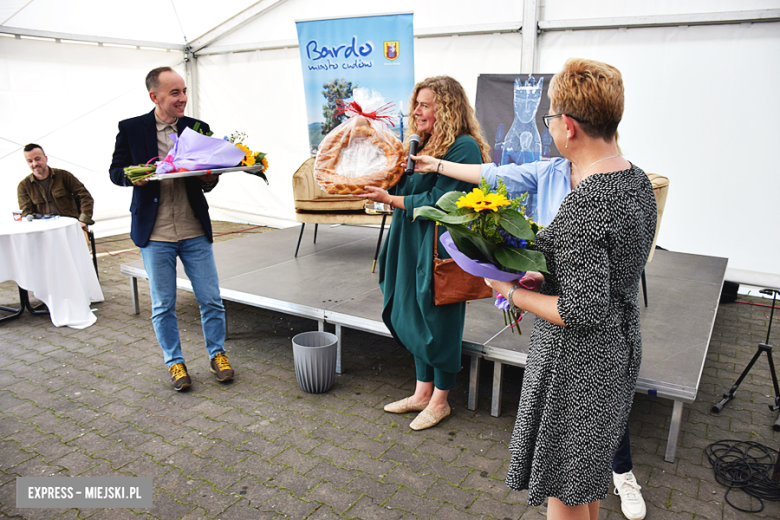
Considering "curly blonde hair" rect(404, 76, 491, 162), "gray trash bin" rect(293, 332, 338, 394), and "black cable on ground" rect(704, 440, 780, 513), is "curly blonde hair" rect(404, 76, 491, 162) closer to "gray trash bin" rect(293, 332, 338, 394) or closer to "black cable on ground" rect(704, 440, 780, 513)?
"gray trash bin" rect(293, 332, 338, 394)

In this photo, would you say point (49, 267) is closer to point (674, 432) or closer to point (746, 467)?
point (674, 432)

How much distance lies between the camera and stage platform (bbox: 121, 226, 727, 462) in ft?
9.29

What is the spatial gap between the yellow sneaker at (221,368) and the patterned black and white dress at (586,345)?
2.29 m

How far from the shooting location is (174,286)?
10.8 feet

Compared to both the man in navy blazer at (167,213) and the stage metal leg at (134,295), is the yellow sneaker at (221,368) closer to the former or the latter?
the man in navy blazer at (167,213)

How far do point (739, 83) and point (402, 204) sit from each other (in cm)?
427

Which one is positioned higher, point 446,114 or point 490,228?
point 446,114

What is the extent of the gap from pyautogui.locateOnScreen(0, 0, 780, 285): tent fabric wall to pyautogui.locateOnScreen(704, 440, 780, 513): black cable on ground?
10.4 feet

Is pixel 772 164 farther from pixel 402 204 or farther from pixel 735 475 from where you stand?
pixel 402 204

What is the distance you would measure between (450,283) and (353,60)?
4309 millimetres

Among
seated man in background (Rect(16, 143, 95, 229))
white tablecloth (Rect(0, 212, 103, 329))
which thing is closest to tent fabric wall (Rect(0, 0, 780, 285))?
seated man in background (Rect(16, 143, 95, 229))

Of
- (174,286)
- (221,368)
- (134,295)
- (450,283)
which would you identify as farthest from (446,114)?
(134,295)

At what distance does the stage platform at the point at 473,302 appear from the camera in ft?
9.29

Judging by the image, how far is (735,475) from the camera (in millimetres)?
2496
